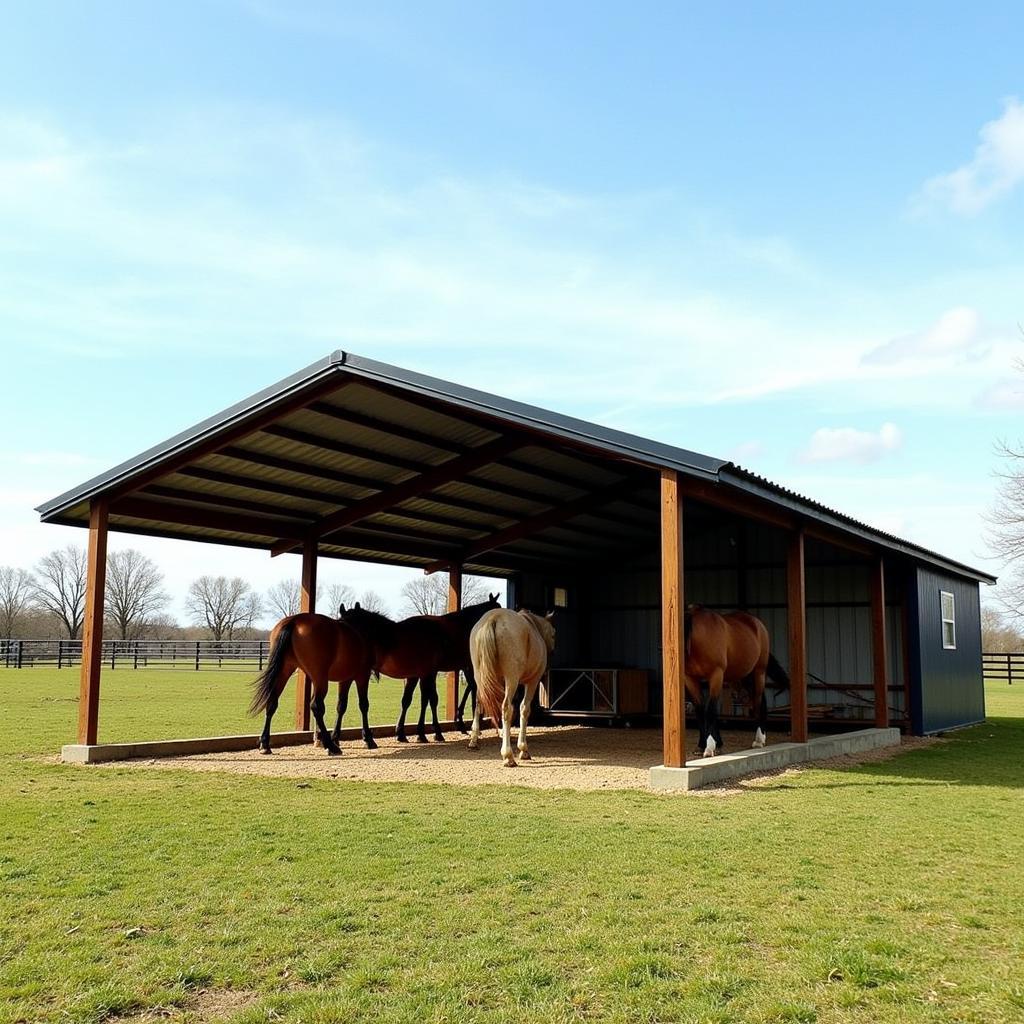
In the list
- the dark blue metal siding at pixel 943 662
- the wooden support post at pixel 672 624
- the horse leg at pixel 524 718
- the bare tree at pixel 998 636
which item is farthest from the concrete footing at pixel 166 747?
the bare tree at pixel 998 636

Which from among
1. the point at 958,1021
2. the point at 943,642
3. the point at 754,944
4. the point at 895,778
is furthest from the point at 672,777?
the point at 943,642

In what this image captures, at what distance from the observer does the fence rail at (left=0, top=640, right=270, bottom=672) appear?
3872 cm

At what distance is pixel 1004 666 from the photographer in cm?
3809

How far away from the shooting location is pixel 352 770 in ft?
34.4

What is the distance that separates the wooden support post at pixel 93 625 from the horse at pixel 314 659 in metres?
1.80

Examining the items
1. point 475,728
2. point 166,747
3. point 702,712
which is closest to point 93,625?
point 166,747

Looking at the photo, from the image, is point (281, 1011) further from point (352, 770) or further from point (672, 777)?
point (352, 770)

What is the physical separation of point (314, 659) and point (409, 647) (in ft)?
6.49

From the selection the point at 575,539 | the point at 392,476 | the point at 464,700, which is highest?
the point at 392,476

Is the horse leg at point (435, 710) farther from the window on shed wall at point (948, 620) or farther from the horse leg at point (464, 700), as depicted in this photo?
the window on shed wall at point (948, 620)

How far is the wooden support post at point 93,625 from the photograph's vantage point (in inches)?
440

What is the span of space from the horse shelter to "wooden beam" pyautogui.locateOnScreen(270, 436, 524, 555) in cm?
3

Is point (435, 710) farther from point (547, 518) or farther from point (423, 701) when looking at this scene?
point (547, 518)

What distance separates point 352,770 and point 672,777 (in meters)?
3.60
